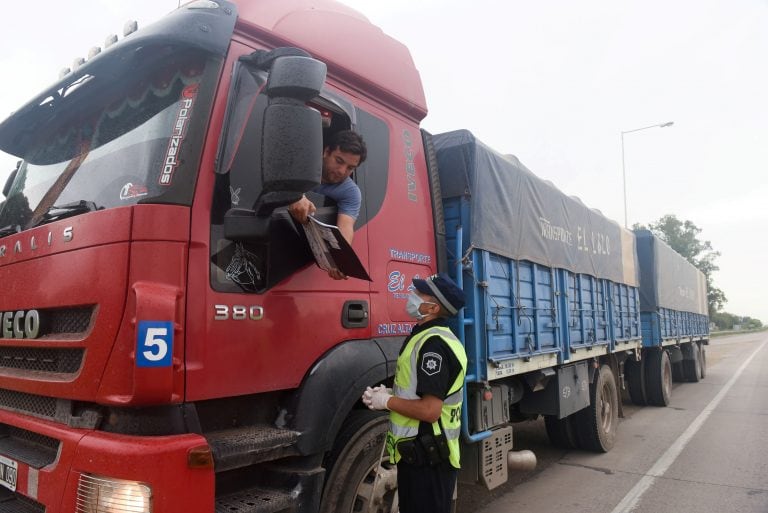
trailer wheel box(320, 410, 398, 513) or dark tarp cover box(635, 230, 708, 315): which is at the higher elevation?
dark tarp cover box(635, 230, 708, 315)

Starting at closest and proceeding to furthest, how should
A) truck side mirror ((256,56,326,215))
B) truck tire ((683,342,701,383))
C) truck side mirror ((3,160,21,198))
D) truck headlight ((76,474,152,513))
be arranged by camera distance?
truck headlight ((76,474,152,513))
truck side mirror ((256,56,326,215))
truck side mirror ((3,160,21,198))
truck tire ((683,342,701,383))

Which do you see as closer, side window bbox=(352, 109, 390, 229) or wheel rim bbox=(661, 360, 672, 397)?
side window bbox=(352, 109, 390, 229)

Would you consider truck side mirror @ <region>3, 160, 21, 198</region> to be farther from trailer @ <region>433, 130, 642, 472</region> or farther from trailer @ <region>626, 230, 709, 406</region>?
trailer @ <region>626, 230, 709, 406</region>

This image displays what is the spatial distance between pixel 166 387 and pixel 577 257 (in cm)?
479

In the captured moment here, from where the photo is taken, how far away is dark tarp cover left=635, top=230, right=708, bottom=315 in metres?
9.45

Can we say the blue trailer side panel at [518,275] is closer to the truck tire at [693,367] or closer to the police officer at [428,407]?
the police officer at [428,407]

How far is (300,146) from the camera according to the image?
1.85 meters

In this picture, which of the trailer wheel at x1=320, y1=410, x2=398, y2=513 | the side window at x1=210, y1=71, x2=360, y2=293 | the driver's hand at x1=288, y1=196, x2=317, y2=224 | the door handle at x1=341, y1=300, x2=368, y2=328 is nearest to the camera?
the side window at x1=210, y1=71, x2=360, y2=293

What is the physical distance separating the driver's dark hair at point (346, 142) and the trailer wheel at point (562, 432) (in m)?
4.68

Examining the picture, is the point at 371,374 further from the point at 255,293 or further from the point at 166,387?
the point at 166,387

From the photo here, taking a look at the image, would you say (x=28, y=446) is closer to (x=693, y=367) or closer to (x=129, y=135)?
(x=129, y=135)

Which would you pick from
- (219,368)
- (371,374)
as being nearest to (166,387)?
(219,368)

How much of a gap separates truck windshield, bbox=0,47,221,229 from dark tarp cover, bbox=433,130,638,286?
1968 millimetres

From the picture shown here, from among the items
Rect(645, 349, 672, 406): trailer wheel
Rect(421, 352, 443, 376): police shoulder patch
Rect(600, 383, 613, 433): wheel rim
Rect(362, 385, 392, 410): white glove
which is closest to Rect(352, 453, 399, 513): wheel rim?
Rect(362, 385, 392, 410): white glove
